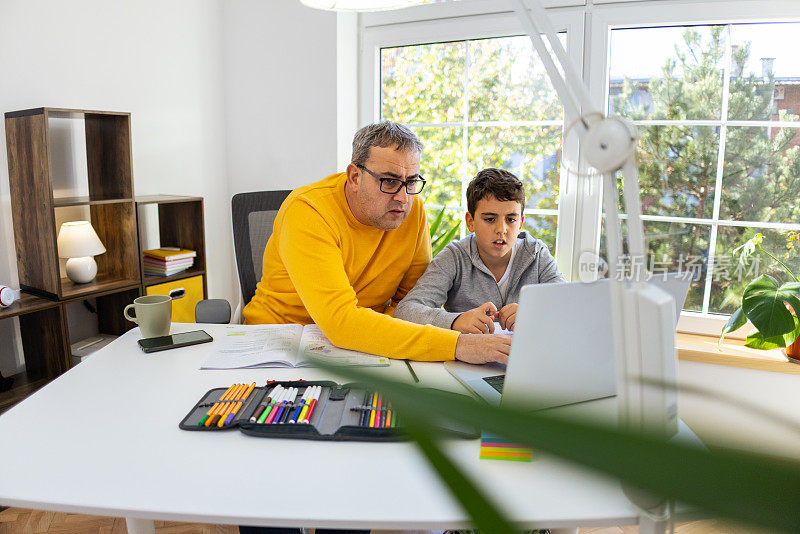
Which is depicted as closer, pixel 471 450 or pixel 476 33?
pixel 471 450

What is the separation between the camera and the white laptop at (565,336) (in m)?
1.02

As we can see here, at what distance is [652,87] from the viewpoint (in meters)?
2.64

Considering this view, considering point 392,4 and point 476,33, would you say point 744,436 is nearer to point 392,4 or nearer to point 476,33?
point 392,4

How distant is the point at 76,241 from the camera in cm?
251

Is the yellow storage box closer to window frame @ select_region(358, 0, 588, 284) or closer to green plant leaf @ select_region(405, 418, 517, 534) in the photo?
window frame @ select_region(358, 0, 588, 284)

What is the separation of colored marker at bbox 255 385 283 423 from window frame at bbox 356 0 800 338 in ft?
5.27

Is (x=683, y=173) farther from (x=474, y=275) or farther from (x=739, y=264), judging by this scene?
(x=474, y=275)

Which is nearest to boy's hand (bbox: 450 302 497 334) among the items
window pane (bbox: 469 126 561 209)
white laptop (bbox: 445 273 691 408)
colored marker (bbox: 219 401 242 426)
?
white laptop (bbox: 445 273 691 408)

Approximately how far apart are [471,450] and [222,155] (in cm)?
309

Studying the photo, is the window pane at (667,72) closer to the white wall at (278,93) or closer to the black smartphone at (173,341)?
the white wall at (278,93)

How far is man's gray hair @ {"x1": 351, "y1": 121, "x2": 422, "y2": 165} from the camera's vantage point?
1740 millimetres

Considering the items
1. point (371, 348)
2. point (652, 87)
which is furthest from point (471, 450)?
point (652, 87)

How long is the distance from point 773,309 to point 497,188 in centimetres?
124

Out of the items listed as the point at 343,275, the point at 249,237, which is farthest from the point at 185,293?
the point at 343,275
